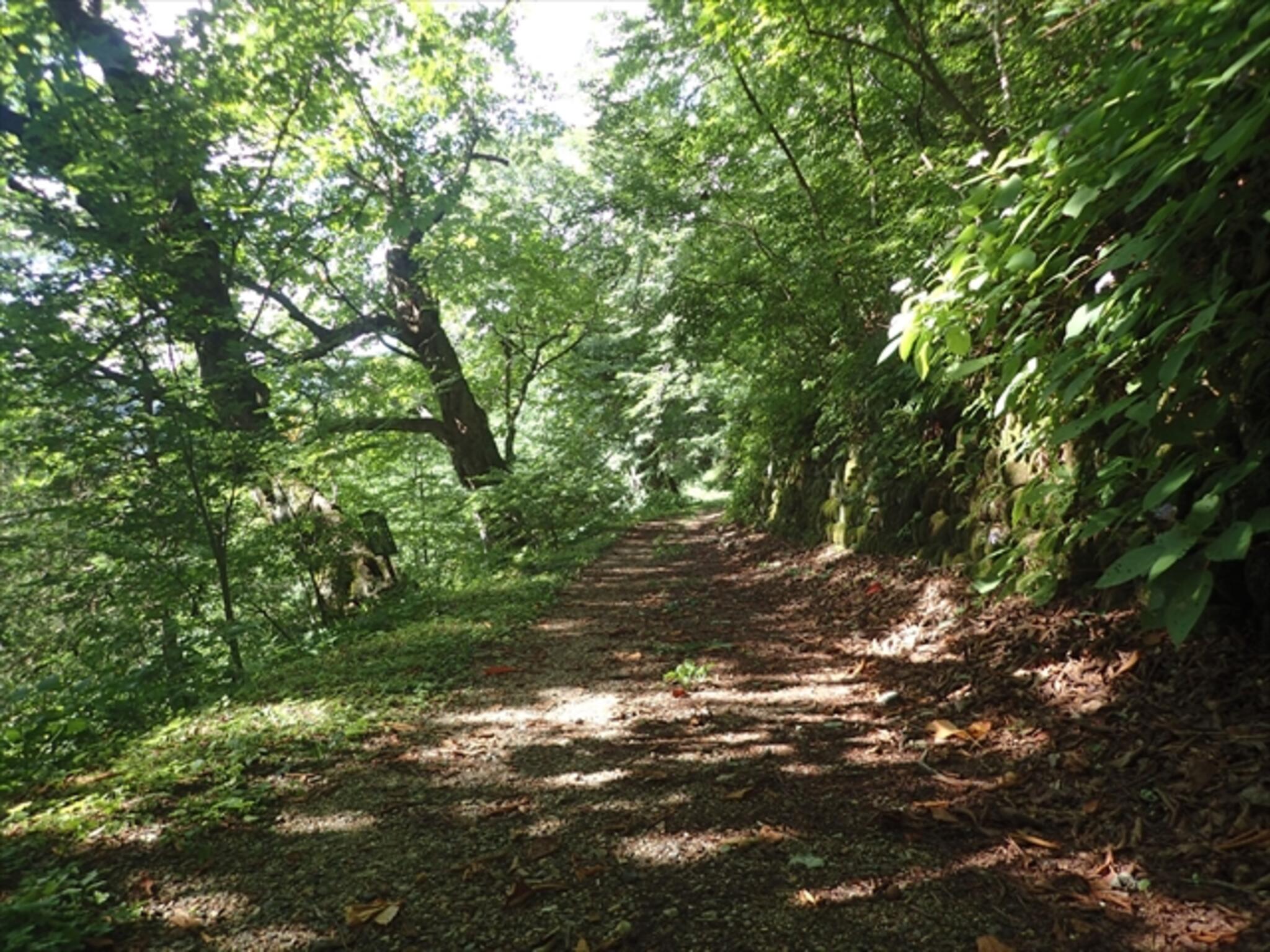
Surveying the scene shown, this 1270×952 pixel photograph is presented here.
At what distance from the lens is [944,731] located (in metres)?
2.67

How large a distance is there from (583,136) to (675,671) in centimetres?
1749

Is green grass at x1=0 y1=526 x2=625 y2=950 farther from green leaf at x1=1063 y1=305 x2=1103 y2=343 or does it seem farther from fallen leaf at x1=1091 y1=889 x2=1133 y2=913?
green leaf at x1=1063 y1=305 x2=1103 y2=343

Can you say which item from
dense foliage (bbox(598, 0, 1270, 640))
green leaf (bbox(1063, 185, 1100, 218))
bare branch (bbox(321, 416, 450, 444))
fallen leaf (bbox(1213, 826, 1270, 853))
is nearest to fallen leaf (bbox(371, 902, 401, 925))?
dense foliage (bbox(598, 0, 1270, 640))

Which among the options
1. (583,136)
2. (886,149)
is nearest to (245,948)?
(886,149)

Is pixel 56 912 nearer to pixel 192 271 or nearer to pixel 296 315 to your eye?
pixel 192 271

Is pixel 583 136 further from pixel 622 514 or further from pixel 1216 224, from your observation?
pixel 1216 224

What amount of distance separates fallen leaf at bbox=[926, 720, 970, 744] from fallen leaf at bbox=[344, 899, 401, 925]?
2.13 meters

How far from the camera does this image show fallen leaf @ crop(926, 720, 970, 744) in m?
2.61

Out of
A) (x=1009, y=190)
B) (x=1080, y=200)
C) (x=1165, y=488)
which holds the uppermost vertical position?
(x=1009, y=190)

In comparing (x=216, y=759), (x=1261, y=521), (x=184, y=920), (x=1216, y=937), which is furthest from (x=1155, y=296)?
(x=216, y=759)

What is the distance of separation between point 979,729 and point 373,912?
233 centimetres

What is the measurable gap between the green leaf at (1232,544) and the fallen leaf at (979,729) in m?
1.42

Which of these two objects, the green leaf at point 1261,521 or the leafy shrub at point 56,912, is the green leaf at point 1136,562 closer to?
the green leaf at point 1261,521

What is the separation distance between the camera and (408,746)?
322cm
